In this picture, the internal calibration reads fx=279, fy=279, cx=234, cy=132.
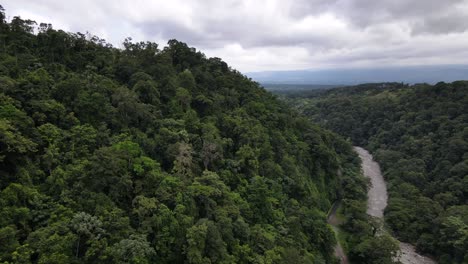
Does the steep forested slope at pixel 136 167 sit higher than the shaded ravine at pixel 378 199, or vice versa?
the steep forested slope at pixel 136 167

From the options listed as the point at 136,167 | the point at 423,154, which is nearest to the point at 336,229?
the point at 136,167

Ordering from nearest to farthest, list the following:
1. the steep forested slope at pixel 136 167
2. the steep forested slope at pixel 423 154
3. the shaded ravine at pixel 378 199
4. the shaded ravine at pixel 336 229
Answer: the steep forested slope at pixel 136 167, the shaded ravine at pixel 336 229, the shaded ravine at pixel 378 199, the steep forested slope at pixel 423 154

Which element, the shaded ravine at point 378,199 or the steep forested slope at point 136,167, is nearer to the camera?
the steep forested slope at point 136,167

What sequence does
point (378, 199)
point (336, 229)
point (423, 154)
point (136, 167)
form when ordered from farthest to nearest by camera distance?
point (423, 154), point (378, 199), point (336, 229), point (136, 167)

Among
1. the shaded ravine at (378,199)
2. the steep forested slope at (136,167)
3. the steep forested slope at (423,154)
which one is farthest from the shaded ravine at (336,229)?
the steep forested slope at (423,154)

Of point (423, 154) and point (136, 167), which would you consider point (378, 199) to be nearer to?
point (423, 154)

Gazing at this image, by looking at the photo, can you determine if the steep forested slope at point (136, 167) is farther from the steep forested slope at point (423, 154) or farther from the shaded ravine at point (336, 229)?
the steep forested slope at point (423, 154)
